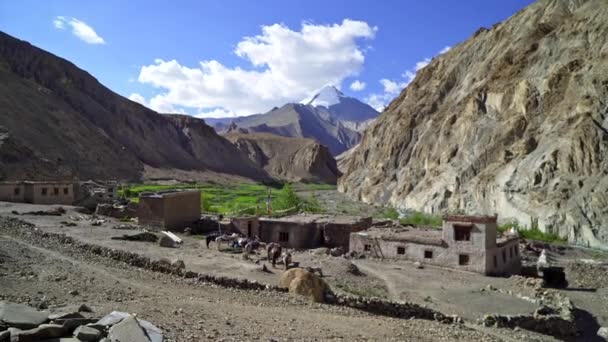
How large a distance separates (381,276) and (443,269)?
5.38 meters

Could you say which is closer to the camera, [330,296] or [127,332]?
[127,332]

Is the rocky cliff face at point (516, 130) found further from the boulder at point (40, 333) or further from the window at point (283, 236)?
the boulder at point (40, 333)

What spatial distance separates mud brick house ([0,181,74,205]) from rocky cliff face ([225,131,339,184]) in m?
111

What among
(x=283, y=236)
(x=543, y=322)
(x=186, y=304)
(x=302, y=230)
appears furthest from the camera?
(x=283, y=236)

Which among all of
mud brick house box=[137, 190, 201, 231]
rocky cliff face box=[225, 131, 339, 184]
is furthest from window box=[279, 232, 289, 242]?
rocky cliff face box=[225, 131, 339, 184]

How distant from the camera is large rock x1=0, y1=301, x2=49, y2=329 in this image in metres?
7.82

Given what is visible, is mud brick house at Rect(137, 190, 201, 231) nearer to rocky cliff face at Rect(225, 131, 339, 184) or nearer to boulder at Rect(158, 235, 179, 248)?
boulder at Rect(158, 235, 179, 248)

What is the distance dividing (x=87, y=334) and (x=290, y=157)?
158 meters

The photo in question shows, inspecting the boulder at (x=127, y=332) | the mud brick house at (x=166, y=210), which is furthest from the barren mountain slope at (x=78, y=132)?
the boulder at (x=127, y=332)

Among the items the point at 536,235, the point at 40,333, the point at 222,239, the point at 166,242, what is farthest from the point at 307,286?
the point at 536,235

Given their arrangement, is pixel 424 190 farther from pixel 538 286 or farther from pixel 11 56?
pixel 11 56

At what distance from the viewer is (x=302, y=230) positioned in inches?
1328

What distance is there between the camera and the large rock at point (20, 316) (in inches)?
308

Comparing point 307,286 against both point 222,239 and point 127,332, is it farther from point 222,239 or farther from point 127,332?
point 222,239
